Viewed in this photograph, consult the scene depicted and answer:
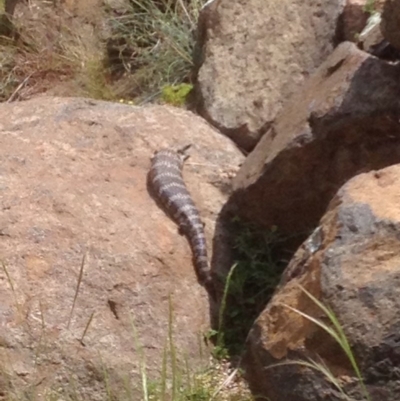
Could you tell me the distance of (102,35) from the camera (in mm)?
9484

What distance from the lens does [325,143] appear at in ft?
16.2

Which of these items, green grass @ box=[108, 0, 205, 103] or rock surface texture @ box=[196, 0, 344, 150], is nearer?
rock surface texture @ box=[196, 0, 344, 150]

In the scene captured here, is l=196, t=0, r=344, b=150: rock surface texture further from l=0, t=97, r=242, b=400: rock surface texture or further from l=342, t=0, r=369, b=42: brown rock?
l=0, t=97, r=242, b=400: rock surface texture

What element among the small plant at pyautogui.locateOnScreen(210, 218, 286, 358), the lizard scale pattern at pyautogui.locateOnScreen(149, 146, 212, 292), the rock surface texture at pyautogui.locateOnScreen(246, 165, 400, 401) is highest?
the rock surface texture at pyautogui.locateOnScreen(246, 165, 400, 401)

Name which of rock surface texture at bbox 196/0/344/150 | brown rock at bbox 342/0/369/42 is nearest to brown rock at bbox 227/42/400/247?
brown rock at bbox 342/0/369/42

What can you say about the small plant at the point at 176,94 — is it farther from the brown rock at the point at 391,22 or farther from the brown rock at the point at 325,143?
the brown rock at the point at 391,22

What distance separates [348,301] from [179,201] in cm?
239

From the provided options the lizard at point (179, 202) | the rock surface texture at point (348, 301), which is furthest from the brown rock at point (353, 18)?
the rock surface texture at point (348, 301)

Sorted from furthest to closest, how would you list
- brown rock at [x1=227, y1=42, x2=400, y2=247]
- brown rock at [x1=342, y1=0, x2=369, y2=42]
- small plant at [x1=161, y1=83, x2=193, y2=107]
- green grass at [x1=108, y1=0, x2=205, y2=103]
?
1. green grass at [x1=108, y1=0, x2=205, y2=103]
2. small plant at [x1=161, y1=83, x2=193, y2=107]
3. brown rock at [x1=342, y1=0, x2=369, y2=42]
4. brown rock at [x1=227, y1=42, x2=400, y2=247]

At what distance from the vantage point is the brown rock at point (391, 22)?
15.4 ft

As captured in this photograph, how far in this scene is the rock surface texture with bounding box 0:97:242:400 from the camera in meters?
4.69

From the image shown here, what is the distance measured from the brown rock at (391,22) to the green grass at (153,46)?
3.09 meters

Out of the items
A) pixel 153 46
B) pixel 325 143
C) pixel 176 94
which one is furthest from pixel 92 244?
pixel 153 46

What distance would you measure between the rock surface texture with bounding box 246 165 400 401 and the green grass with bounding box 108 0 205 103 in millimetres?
4072
